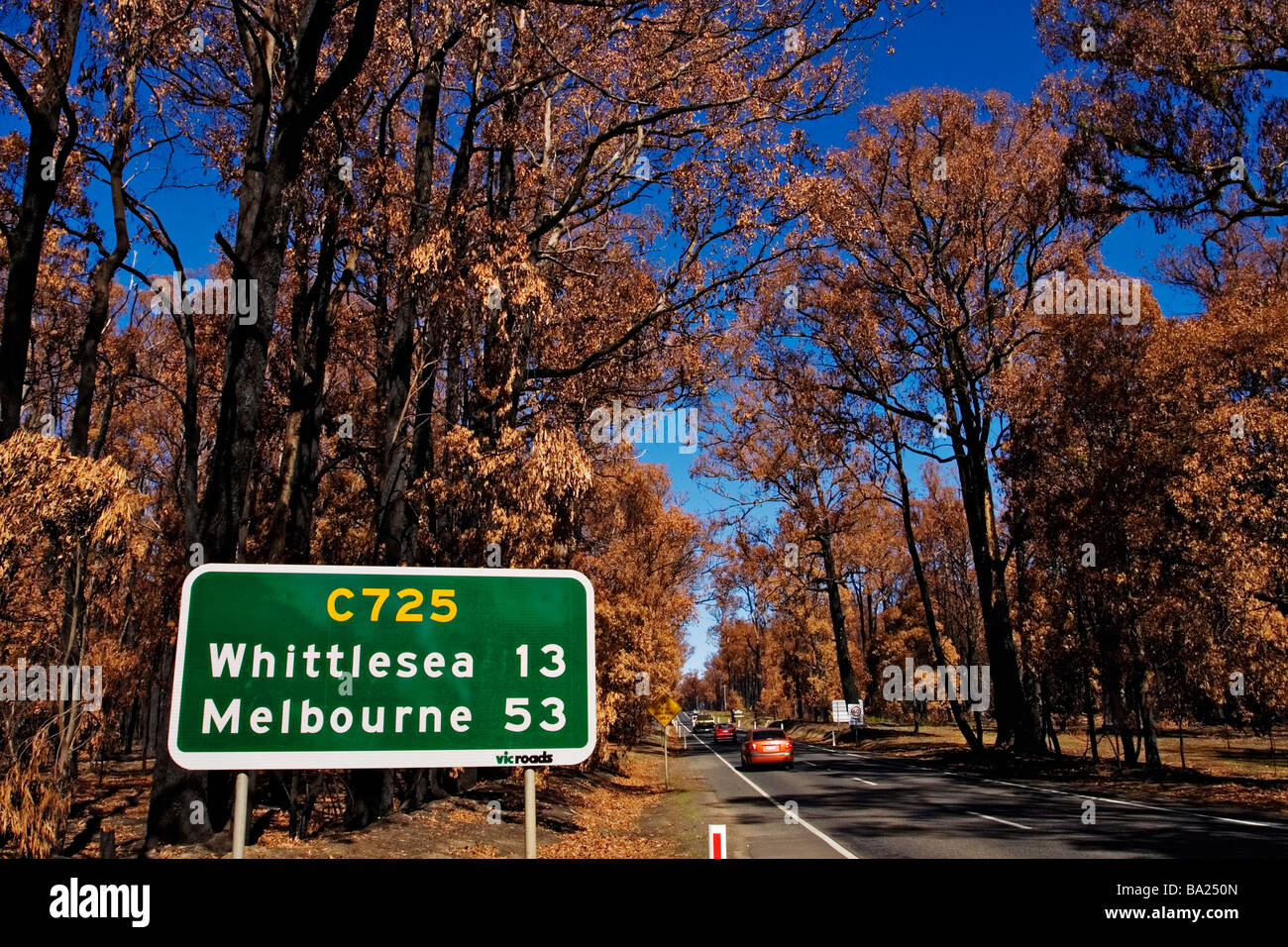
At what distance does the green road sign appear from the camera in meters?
3.33

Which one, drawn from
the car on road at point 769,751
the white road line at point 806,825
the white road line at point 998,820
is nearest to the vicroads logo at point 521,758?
the white road line at point 806,825

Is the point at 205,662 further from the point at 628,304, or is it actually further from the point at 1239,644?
the point at 1239,644

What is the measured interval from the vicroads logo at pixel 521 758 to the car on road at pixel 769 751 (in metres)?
27.4

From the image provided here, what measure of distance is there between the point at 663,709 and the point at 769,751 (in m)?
8.19

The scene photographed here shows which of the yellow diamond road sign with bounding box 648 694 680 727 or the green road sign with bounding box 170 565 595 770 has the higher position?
the green road sign with bounding box 170 565 595 770

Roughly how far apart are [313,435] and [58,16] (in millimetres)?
7593

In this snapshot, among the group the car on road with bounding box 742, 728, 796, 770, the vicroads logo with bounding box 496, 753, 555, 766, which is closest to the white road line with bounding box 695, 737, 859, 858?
the car on road with bounding box 742, 728, 796, 770

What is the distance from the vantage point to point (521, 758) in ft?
11.3

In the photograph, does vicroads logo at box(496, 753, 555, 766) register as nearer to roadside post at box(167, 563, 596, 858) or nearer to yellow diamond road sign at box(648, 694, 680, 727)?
roadside post at box(167, 563, 596, 858)

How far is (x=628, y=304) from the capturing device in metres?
18.1

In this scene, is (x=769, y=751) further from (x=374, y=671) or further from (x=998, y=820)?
(x=374, y=671)

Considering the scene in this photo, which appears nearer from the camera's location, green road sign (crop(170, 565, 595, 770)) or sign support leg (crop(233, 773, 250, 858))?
sign support leg (crop(233, 773, 250, 858))

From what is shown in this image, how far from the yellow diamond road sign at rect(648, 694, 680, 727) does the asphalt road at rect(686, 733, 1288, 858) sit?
257 centimetres

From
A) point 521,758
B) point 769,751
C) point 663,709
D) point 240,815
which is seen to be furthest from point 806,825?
point 769,751
